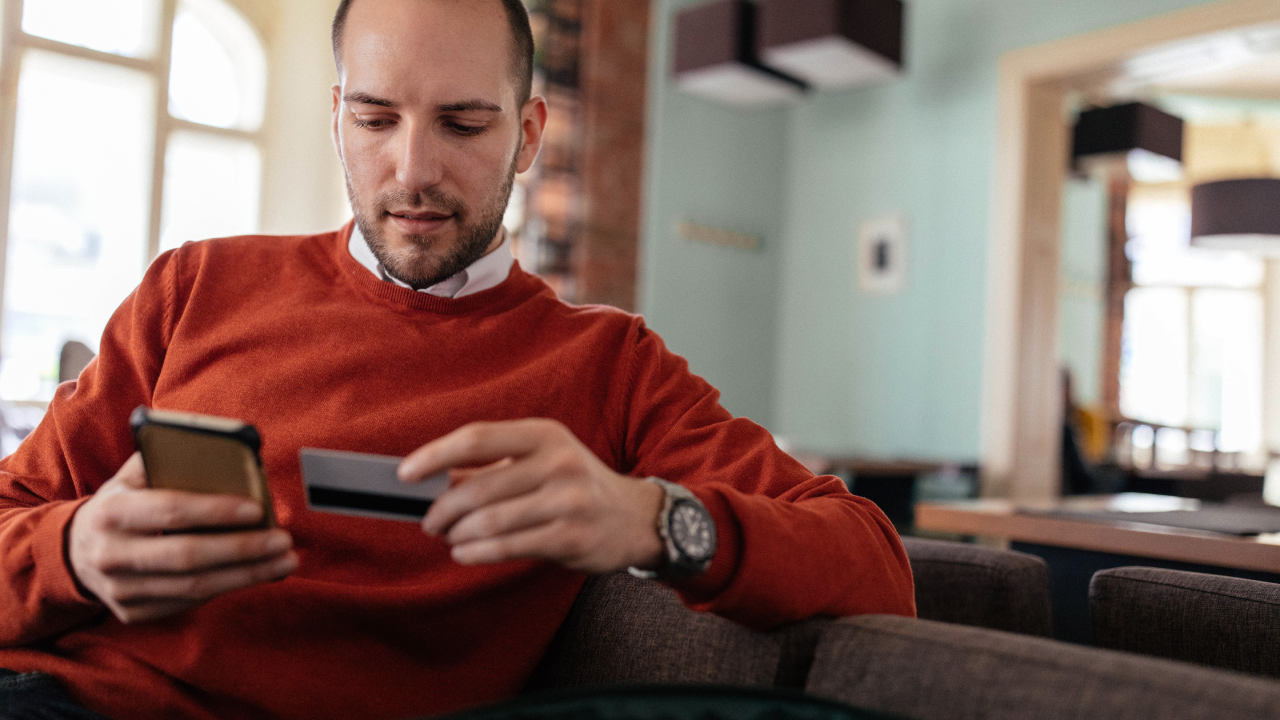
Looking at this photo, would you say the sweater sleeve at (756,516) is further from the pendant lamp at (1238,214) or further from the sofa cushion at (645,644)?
the pendant lamp at (1238,214)

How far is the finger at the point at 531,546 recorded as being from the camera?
0.70 meters

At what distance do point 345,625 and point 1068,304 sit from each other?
25.3 ft

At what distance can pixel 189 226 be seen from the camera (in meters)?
4.75

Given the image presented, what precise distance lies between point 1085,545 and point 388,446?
45.0 inches

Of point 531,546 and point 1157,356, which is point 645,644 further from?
point 1157,356

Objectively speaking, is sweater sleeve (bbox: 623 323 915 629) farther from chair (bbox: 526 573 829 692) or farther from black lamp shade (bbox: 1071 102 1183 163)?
black lamp shade (bbox: 1071 102 1183 163)

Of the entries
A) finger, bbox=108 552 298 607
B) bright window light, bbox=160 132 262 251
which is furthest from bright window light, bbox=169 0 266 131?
finger, bbox=108 552 298 607

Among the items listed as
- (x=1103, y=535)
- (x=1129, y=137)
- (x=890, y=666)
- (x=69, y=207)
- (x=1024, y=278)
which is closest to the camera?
(x=890, y=666)

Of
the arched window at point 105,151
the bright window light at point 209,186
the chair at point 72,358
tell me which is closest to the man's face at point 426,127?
the chair at point 72,358

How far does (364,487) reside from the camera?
734 mm

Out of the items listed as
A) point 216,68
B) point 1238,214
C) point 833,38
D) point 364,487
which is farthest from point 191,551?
point 216,68

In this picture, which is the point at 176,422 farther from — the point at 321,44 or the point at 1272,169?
the point at 1272,169

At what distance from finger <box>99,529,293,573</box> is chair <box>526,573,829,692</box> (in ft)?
1.29

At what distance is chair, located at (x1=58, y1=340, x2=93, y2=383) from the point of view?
212 cm
